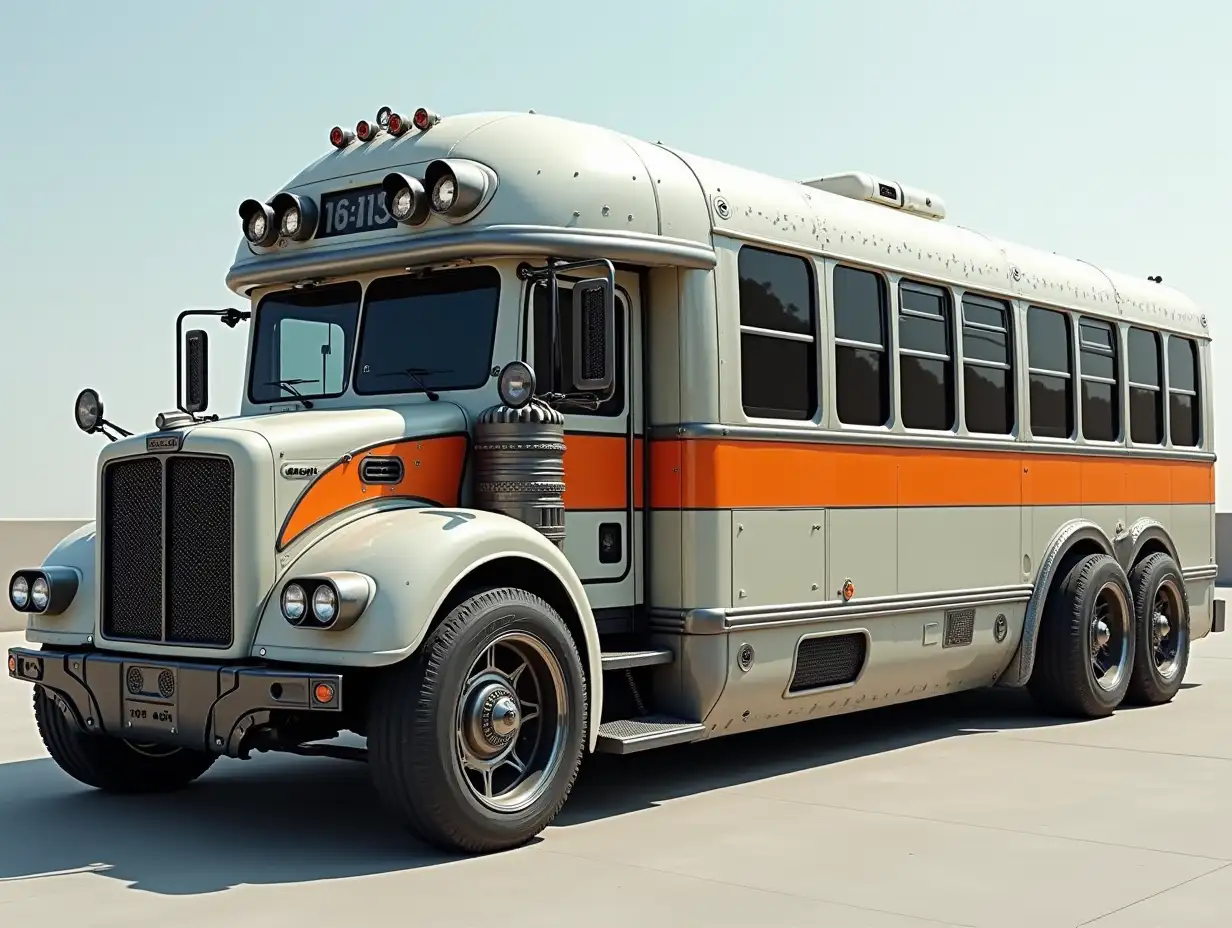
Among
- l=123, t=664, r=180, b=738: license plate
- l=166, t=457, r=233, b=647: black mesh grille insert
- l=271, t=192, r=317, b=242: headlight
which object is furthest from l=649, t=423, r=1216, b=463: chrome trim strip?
l=123, t=664, r=180, b=738: license plate

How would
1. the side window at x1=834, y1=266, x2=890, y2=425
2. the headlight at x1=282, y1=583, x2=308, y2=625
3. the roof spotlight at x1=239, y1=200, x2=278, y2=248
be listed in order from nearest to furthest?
the headlight at x1=282, y1=583, x2=308, y2=625, the roof spotlight at x1=239, y1=200, x2=278, y2=248, the side window at x1=834, y1=266, x2=890, y2=425

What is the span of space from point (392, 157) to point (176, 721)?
2.95m

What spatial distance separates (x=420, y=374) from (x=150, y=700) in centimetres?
195

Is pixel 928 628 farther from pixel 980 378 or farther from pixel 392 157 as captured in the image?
pixel 392 157

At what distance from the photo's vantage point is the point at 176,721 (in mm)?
6660

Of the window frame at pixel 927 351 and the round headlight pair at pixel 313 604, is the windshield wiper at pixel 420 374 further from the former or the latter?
the window frame at pixel 927 351

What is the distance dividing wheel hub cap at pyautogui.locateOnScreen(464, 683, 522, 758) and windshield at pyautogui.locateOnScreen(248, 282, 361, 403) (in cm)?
196

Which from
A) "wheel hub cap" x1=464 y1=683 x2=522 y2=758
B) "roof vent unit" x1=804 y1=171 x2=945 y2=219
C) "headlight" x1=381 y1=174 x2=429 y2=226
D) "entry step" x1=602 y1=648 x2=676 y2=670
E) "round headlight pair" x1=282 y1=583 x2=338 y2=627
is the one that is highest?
"roof vent unit" x1=804 y1=171 x2=945 y2=219

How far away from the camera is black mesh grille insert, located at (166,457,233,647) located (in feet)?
21.9

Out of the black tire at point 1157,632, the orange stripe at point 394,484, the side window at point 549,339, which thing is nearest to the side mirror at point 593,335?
the side window at point 549,339

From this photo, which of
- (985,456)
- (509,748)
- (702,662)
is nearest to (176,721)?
(509,748)

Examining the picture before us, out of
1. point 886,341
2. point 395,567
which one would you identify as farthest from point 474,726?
point 886,341

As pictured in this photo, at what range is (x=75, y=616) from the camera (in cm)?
738

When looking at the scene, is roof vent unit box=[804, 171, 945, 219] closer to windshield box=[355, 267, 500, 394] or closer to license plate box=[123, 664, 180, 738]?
windshield box=[355, 267, 500, 394]
